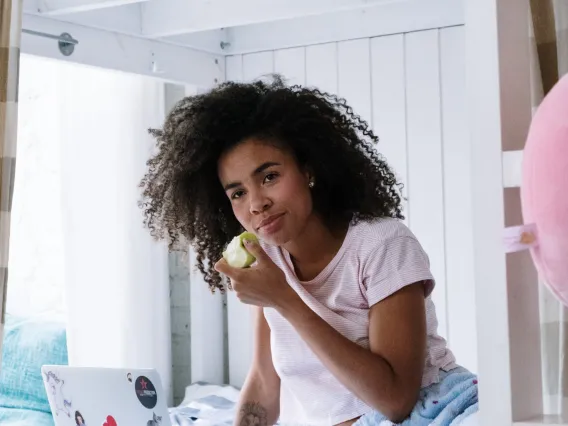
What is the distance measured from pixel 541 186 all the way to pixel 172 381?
321cm

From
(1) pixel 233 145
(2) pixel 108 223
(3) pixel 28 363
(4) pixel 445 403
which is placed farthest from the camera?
(3) pixel 28 363

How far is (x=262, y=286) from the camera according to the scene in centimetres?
174

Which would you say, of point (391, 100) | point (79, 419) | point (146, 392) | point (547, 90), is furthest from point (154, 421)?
point (391, 100)

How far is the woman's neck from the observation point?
1.93m

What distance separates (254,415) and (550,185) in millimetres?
1321

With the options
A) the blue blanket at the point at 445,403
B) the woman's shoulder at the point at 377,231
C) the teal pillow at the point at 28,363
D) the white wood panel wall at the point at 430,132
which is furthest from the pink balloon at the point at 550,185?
the teal pillow at the point at 28,363

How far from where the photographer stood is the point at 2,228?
6.63 feet

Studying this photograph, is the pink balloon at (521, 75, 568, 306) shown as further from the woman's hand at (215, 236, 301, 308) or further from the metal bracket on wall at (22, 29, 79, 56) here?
the metal bracket on wall at (22, 29, 79, 56)

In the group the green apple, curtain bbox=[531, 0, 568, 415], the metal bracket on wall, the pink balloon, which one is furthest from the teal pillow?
the pink balloon

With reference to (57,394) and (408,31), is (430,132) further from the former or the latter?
(57,394)

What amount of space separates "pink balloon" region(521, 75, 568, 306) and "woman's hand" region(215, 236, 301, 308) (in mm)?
803

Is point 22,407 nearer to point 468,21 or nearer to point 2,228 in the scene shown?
point 2,228

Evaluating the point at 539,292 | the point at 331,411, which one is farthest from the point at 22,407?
the point at 539,292

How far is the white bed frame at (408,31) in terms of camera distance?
1.05 meters
